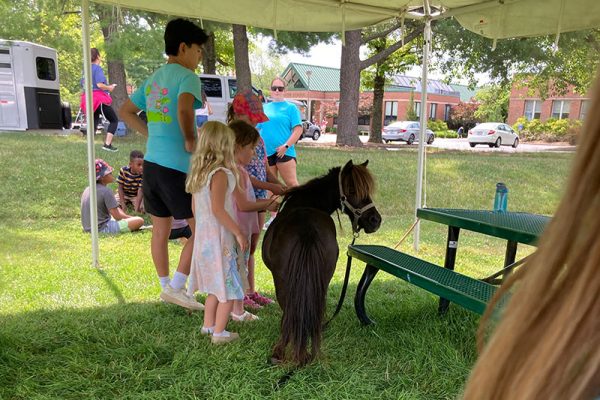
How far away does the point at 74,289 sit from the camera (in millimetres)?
4113

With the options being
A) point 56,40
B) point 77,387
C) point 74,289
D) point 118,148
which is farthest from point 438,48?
point 77,387

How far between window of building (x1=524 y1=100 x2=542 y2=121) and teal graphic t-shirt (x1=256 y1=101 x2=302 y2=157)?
41190 millimetres

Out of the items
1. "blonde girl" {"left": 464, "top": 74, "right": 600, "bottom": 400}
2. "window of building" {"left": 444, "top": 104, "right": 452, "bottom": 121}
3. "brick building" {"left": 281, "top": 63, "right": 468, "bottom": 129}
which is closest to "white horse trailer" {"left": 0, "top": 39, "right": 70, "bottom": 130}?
"blonde girl" {"left": 464, "top": 74, "right": 600, "bottom": 400}

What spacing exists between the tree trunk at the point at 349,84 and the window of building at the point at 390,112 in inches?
1431

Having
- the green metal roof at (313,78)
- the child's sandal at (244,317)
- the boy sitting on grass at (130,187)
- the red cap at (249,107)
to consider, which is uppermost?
the green metal roof at (313,78)

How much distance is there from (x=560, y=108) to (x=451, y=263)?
140 feet

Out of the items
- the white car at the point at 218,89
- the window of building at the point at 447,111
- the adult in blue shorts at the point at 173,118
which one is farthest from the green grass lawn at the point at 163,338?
the window of building at the point at 447,111

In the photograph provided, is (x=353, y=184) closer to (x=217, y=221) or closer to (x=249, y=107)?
(x=217, y=221)

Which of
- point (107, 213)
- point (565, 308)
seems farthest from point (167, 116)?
point (107, 213)

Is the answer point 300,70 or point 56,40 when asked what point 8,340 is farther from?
point 300,70

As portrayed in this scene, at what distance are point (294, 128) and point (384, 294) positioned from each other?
2215 millimetres

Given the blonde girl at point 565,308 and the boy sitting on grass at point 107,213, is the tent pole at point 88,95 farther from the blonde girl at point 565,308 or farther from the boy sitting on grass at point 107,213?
the blonde girl at point 565,308

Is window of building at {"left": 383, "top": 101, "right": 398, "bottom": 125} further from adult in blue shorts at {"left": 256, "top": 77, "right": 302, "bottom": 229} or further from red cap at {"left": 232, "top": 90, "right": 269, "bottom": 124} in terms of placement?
red cap at {"left": 232, "top": 90, "right": 269, "bottom": 124}

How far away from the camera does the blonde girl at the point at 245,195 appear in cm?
312
